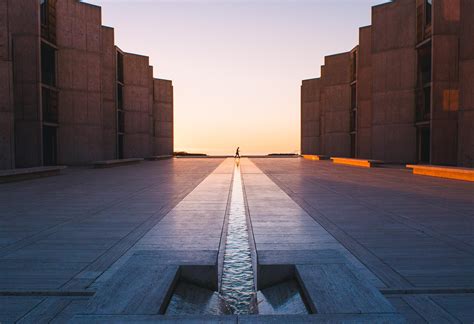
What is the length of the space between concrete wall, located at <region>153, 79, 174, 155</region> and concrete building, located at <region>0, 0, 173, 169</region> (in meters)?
12.7

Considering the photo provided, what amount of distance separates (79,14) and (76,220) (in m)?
23.8

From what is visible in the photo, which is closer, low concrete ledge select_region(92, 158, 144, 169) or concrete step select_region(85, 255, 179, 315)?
concrete step select_region(85, 255, 179, 315)

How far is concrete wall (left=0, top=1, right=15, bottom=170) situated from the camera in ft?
63.9

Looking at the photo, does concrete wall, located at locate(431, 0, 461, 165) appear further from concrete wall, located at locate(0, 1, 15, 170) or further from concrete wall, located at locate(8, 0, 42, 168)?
concrete wall, located at locate(8, 0, 42, 168)

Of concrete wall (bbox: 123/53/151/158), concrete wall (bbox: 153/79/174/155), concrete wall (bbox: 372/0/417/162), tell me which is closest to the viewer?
concrete wall (bbox: 372/0/417/162)

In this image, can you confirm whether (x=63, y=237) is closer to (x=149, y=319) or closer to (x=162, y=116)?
(x=149, y=319)

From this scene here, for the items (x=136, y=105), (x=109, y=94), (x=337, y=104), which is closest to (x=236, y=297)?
(x=109, y=94)

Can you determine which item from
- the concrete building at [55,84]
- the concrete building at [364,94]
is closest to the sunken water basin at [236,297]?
the concrete building at [55,84]

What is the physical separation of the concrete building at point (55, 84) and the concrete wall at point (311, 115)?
2531 centimetres

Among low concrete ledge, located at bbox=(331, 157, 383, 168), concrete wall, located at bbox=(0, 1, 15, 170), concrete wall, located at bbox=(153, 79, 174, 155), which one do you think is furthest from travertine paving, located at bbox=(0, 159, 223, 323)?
concrete wall, located at bbox=(153, 79, 174, 155)

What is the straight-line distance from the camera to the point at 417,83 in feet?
92.9

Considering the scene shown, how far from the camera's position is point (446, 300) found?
4.03m

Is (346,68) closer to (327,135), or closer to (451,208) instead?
(327,135)

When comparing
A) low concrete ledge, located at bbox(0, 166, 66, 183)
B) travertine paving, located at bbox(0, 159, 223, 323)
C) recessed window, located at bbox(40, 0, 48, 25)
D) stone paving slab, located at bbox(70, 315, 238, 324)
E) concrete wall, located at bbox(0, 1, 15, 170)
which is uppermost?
recessed window, located at bbox(40, 0, 48, 25)
